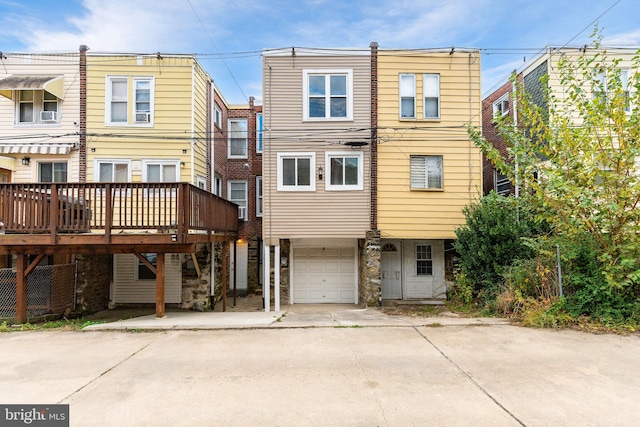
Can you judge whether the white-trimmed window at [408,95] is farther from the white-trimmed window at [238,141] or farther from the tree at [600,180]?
the white-trimmed window at [238,141]

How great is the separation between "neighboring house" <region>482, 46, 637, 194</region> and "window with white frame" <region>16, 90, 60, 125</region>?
13254mm

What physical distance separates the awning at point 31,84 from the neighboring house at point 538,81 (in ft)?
42.2

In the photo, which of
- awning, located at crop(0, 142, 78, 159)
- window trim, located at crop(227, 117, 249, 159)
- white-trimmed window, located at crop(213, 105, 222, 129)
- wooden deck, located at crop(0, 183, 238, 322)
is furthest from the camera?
window trim, located at crop(227, 117, 249, 159)

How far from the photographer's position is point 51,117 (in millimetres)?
11328

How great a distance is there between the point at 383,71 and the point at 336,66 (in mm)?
1497

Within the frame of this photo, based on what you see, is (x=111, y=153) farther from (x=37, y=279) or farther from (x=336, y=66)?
(x=336, y=66)

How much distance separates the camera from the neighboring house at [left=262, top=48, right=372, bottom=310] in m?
11.1

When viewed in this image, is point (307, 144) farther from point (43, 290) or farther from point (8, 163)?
point (8, 163)

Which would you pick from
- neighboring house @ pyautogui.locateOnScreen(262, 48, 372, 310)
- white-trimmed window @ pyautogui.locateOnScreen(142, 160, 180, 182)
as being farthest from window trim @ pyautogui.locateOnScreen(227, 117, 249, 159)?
neighboring house @ pyautogui.locateOnScreen(262, 48, 372, 310)

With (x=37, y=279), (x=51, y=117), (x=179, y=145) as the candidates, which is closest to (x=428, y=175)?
(x=179, y=145)

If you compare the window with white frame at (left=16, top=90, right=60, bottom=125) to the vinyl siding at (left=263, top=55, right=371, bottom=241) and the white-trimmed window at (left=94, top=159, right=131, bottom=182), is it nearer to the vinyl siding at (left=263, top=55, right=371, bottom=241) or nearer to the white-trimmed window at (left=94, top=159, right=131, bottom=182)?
the white-trimmed window at (left=94, top=159, right=131, bottom=182)

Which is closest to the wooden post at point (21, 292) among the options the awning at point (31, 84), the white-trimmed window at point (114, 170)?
the white-trimmed window at point (114, 170)

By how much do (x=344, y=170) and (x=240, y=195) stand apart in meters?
7.02

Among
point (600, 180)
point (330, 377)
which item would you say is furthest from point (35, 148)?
point (600, 180)
